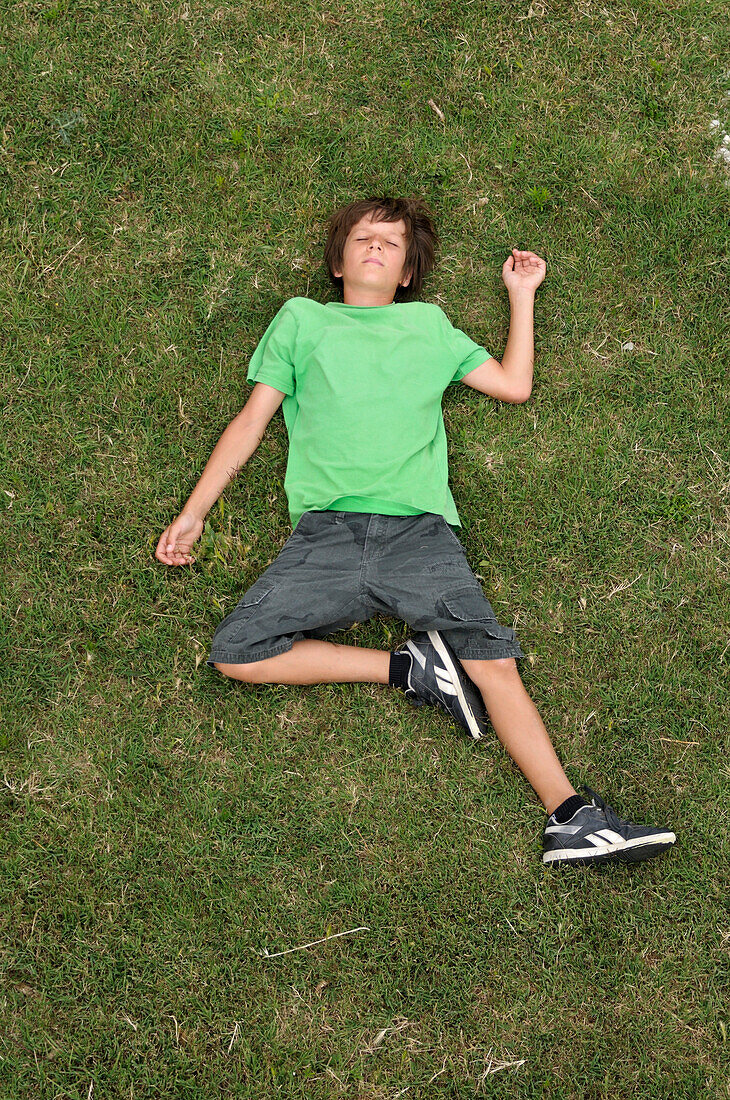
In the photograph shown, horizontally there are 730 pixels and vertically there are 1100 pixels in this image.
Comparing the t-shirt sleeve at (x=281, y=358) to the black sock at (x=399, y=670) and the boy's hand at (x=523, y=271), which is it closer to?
the boy's hand at (x=523, y=271)

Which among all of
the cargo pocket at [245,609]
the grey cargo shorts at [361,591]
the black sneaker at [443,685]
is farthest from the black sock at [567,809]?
the cargo pocket at [245,609]

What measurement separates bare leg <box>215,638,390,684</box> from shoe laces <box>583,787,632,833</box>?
3.39ft

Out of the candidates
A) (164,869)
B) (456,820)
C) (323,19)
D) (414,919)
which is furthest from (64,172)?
(414,919)

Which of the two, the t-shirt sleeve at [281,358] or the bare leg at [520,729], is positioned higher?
the t-shirt sleeve at [281,358]

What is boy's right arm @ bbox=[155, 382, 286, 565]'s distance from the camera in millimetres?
3816

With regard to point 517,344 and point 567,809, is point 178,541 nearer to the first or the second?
point 517,344

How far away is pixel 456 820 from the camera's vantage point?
3584 mm

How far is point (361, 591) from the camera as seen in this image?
11.6ft

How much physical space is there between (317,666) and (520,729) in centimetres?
92

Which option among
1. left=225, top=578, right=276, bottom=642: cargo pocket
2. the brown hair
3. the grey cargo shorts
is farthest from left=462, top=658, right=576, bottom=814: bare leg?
the brown hair

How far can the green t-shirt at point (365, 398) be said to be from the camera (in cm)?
364

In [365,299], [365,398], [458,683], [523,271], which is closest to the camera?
[458,683]

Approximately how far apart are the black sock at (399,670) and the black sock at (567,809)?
32.7 inches

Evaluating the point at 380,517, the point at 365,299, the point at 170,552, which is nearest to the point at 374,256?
the point at 365,299
